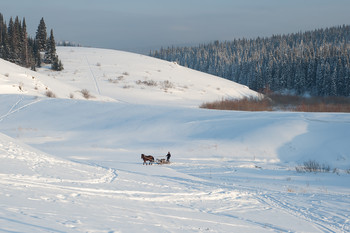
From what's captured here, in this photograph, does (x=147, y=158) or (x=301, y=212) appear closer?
(x=301, y=212)

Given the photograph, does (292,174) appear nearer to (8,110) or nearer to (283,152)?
(283,152)

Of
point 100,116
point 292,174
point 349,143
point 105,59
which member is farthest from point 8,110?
point 105,59

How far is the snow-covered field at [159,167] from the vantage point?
6250 mm

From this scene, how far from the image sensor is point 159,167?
520 inches

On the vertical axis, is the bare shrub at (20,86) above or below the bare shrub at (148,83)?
below

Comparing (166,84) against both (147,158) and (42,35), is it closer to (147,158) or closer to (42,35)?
(42,35)

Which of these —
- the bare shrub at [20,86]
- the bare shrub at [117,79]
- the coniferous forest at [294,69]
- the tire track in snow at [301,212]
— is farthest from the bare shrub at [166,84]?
the tire track in snow at [301,212]

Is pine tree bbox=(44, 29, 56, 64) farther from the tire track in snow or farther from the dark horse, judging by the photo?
the tire track in snow

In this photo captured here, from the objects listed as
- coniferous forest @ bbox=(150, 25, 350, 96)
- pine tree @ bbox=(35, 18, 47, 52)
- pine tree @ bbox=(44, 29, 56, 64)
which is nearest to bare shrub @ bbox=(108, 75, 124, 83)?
pine tree @ bbox=(44, 29, 56, 64)

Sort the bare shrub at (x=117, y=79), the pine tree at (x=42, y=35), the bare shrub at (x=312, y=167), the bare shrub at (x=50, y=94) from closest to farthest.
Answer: the bare shrub at (x=312, y=167), the bare shrub at (x=50, y=94), the bare shrub at (x=117, y=79), the pine tree at (x=42, y=35)

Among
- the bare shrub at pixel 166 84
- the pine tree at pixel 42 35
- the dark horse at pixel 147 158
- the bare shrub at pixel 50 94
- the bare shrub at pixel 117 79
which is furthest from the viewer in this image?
the pine tree at pixel 42 35

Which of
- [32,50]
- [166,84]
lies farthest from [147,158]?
[32,50]

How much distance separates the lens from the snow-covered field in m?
6.25

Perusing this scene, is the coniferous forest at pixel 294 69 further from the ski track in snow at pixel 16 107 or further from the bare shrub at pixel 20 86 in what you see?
the ski track in snow at pixel 16 107
